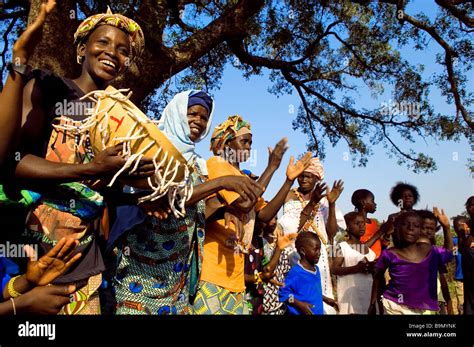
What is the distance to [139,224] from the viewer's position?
7.64 ft

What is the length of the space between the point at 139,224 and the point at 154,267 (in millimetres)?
219

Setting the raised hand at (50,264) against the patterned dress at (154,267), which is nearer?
the raised hand at (50,264)

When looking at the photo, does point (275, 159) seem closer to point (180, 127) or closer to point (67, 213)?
point (180, 127)

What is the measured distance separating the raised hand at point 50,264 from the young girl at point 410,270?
295 cm

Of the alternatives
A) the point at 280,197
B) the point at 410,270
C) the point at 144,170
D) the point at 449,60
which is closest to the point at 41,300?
the point at 144,170

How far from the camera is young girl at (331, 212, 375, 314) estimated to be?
4.44 metres

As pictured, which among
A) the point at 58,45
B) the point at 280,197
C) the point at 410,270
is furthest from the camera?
the point at 58,45

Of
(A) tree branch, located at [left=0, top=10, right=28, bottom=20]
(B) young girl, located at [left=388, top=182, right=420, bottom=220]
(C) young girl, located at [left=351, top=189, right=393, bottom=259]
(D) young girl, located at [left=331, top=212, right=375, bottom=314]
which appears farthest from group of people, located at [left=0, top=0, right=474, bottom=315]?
(A) tree branch, located at [left=0, top=10, right=28, bottom=20]

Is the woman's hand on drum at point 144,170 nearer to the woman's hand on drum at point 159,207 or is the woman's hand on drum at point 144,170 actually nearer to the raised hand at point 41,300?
the woman's hand on drum at point 159,207

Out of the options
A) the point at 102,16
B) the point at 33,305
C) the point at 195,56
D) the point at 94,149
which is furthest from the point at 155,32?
the point at 33,305

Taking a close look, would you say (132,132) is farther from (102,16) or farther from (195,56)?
(195,56)

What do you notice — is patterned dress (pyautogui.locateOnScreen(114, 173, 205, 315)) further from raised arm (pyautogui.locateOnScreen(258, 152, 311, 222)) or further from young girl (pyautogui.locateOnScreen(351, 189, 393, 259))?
young girl (pyautogui.locateOnScreen(351, 189, 393, 259))

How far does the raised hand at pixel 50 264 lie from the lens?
1.60 meters

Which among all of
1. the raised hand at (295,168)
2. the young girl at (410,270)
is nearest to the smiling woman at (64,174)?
the raised hand at (295,168)
